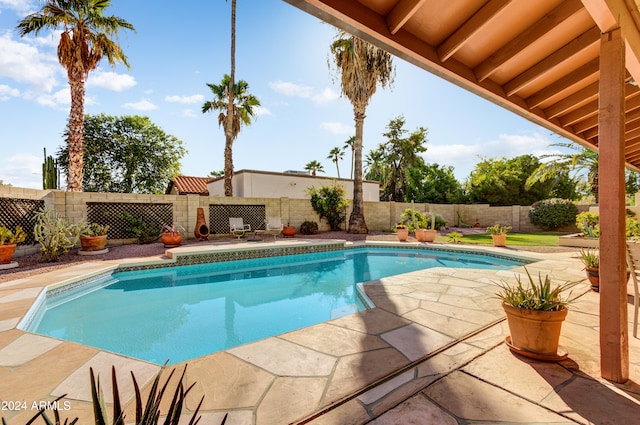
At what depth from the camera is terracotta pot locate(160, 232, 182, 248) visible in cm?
922

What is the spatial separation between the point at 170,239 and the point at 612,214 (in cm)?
1014

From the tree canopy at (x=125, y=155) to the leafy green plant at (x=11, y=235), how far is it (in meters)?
14.4

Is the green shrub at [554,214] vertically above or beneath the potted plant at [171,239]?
above

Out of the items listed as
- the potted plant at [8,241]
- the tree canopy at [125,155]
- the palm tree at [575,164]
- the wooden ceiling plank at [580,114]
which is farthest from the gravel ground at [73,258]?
the tree canopy at [125,155]

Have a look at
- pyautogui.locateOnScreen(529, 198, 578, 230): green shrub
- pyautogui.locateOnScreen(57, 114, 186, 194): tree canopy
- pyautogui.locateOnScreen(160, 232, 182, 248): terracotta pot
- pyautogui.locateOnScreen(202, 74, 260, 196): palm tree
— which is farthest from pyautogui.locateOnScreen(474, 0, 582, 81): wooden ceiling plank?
pyautogui.locateOnScreen(57, 114, 186, 194): tree canopy

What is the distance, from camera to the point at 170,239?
364 inches

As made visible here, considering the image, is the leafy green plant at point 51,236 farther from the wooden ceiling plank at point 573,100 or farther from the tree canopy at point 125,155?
the tree canopy at point 125,155

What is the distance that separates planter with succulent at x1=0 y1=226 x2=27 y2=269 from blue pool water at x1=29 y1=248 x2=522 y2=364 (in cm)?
224

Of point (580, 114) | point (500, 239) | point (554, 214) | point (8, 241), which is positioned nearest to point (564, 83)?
point (580, 114)

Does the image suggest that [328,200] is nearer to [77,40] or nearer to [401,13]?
[77,40]

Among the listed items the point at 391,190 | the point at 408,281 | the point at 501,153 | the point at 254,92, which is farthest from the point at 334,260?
the point at 501,153

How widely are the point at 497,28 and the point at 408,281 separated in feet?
12.2

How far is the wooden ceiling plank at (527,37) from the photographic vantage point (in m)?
2.32

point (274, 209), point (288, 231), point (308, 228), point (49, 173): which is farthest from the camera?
point (308, 228)
